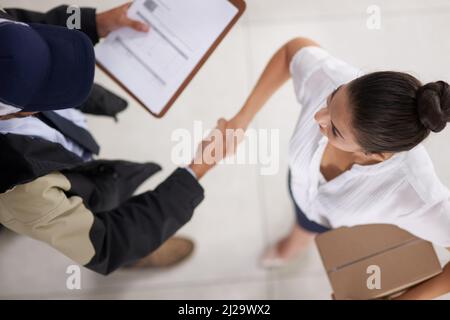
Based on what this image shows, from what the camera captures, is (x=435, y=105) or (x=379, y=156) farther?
(x=379, y=156)

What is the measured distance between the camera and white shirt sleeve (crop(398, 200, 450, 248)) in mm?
783

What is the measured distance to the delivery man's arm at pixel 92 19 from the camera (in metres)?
0.94

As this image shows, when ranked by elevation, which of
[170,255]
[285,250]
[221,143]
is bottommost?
[170,255]

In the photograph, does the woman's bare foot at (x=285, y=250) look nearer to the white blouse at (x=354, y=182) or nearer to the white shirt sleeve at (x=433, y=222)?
the white blouse at (x=354, y=182)

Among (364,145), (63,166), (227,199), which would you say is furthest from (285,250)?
(63,166)

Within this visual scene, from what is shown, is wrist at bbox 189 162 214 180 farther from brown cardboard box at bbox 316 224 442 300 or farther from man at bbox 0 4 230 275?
brown cardboard box at bbox 316 224 442 300

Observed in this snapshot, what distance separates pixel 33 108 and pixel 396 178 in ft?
2.37

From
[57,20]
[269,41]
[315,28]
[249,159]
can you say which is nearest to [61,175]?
[57,20]

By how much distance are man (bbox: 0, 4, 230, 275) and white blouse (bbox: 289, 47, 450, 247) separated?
0.90 ft

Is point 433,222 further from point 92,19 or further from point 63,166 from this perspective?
point 92,19

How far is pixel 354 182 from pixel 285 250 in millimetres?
633

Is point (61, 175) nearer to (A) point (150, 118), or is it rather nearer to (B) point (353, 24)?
(A) point (150, 118)

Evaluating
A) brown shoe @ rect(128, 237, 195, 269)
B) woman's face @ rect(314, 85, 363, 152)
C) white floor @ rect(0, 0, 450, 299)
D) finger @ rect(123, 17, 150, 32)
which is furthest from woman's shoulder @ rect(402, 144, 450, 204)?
brown shoe @ rect(128, 237, 195, 269)

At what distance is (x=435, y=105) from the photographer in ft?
2.02
